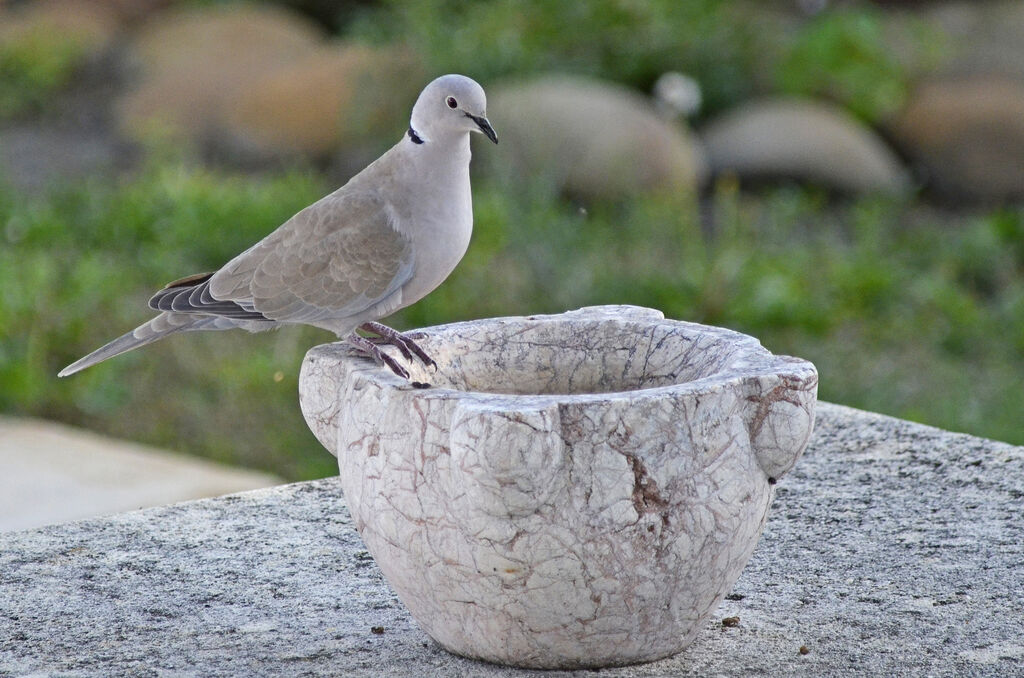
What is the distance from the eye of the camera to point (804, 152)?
8766 mm

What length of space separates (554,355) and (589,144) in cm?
552

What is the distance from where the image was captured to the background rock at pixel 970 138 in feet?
29.9

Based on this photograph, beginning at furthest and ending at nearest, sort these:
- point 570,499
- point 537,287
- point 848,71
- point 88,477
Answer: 1. point 848,71
2. point 537,287
3. point 88,477
4. point 570,499

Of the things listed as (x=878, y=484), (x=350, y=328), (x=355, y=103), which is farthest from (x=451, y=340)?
(x=355, y=103)

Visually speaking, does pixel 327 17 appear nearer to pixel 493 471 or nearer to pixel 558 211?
pixel 558 211

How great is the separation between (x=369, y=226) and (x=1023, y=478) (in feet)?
5.96

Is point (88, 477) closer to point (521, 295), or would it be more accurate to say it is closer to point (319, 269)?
point (521, 295)

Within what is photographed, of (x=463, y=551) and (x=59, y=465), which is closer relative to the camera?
(x=463, y=551)

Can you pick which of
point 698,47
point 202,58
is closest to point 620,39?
point 698,47

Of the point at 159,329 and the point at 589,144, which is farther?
the point at 589,144

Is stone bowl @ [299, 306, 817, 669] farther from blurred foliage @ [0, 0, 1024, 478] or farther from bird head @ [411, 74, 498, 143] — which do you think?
blurred foliage @ [0, 0, 1024, 478]

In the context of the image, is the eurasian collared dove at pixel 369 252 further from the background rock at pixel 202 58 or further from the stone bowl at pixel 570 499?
the background rock at pixel 202 58

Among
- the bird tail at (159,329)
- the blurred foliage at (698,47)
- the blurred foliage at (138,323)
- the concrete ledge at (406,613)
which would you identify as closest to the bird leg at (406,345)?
the bird tail at (159,329)

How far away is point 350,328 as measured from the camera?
262 cm
